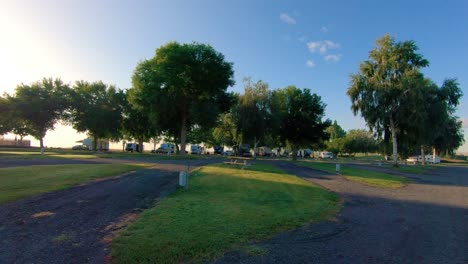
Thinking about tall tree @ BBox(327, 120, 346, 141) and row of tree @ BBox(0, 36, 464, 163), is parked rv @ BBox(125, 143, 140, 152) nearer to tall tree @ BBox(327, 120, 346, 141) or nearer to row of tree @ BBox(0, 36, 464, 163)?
row of tree @ BBox(0, 36, 464, 163)

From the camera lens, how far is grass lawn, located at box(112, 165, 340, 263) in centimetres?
471

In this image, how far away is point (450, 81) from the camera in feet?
124

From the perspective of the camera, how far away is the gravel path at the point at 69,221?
463cm

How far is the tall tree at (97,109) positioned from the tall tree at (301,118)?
30038mm

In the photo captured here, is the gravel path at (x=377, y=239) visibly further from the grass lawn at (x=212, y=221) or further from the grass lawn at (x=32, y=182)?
the grass lawn at (x=32, y=182)

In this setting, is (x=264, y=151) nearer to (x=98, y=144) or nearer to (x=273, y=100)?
(x=273, y=100)

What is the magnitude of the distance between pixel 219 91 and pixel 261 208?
30258 millimetres

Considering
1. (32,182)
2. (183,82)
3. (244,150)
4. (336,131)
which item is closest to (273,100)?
(183,82)

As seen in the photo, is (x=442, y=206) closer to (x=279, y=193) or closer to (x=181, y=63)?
(x=279, y=193)

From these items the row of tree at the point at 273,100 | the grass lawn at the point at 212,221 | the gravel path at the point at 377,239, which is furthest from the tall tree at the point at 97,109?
the gravel path at the point at 377,239

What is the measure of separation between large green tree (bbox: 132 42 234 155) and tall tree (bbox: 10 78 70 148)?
24703mm

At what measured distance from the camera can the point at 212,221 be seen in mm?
6484

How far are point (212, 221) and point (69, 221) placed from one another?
3354 millimetres

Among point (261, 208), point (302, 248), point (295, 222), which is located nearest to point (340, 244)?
point (302, 248)
